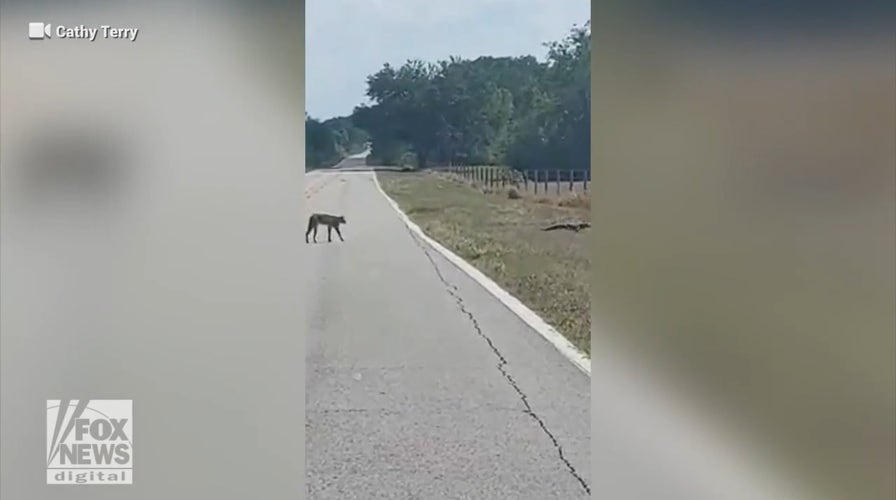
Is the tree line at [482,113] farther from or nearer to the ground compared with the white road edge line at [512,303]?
farther from the ground

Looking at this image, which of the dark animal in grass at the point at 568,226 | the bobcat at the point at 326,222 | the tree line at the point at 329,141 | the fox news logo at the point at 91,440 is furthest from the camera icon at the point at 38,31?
the dark animal in grass at the point at 568,226

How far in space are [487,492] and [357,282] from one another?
1.97 ft

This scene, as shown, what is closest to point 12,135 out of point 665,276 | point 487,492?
point 487,492

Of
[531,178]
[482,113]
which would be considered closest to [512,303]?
[531,178]

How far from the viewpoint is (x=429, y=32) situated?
6.17ft

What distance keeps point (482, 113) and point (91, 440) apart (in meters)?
1.23

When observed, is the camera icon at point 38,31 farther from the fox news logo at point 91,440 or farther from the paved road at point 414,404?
the fox news logo at point 91,440

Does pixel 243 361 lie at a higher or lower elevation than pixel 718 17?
lower

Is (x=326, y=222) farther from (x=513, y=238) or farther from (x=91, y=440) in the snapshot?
(x=91, y=440)

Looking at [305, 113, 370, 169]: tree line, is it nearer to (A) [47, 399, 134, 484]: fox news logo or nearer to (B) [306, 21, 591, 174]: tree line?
(B) [306, 21, 591, 174]: tree line

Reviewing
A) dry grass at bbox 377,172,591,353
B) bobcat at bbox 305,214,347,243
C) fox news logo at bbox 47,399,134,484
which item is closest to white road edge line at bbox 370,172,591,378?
dry grass at bbox 377,172,591,353

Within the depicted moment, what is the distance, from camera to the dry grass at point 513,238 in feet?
6.18

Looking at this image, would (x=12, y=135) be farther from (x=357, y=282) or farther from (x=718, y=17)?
(x=718, y=17)

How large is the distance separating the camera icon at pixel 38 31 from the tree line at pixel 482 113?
65cm
